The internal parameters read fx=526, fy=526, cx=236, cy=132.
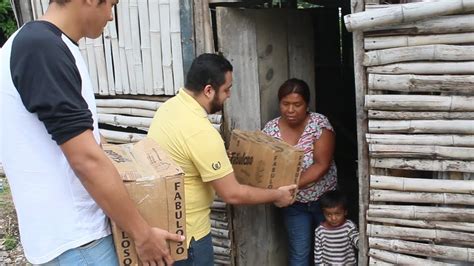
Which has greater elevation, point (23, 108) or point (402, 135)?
point (23, 108)

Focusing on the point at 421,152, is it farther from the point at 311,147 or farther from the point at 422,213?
the point at 311,147

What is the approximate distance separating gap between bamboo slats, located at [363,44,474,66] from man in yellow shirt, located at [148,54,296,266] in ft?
2.69

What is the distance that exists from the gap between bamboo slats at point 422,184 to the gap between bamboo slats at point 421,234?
9.4 inches

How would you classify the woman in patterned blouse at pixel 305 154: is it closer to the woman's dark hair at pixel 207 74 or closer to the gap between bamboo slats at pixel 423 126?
the gap between bamboo slats at pixel 423 126

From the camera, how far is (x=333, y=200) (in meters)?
3.66

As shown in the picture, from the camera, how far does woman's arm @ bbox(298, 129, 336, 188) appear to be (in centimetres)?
367

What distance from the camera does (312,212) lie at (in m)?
3.89

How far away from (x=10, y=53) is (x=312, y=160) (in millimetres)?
2454

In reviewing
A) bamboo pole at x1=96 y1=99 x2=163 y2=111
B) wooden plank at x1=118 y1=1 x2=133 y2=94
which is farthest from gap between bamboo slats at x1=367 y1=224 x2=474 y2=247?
wooden plank at x1=118 y1=1 x2=133 y2=94

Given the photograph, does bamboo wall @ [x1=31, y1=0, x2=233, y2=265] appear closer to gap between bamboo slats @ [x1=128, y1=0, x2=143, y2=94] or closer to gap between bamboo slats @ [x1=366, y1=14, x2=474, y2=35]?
gap between bamboo slats @ [x1=128, y1=0, x2=143, y2=94]

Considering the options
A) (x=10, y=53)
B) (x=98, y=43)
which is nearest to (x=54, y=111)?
(x=10, y=53)

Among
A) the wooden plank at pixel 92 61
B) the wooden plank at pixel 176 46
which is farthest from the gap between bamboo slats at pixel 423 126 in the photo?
the wooden plank at pixel 92 61

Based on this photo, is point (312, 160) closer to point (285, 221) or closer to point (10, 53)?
point (285, 221)

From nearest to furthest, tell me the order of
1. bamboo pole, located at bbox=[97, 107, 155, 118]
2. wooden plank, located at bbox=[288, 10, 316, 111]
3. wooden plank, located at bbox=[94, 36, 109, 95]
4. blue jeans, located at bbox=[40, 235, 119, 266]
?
blue jeans, located at bbox=[40, 235, 119, 266] → bamboo pole, located at bbox=[97, 107, 155, 118] → wooden plank, located at bbox=[94, 36, 109, 95] → wooden plank, located at bbox=[288, 10, 316, 111]
